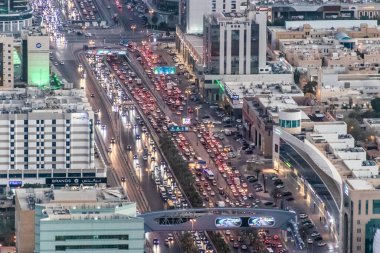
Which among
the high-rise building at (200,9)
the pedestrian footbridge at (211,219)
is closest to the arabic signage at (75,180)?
the pedestrian footbridge at (211,219)

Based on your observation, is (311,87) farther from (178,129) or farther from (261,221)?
(261,221)

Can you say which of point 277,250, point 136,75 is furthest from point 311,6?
point 277,250

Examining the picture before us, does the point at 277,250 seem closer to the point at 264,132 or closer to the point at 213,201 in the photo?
the point at 213,201

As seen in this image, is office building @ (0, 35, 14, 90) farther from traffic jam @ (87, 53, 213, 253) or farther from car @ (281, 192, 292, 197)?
car @ (281, 192, 292, 197)

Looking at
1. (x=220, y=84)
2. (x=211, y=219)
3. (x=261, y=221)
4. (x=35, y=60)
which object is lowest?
(x=261, y=221)

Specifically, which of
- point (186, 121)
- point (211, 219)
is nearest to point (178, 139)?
point (186, 121)

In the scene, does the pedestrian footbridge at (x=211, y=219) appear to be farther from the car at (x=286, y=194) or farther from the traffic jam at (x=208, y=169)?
the car at (x=286, y=194)

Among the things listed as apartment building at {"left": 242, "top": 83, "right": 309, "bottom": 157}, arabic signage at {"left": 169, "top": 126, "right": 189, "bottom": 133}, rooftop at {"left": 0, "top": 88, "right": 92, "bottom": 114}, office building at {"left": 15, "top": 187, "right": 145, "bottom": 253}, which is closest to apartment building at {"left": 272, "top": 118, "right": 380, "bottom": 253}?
apartment building at {"left": 242, "top": 83, "right": 309, "bottom": 157}
